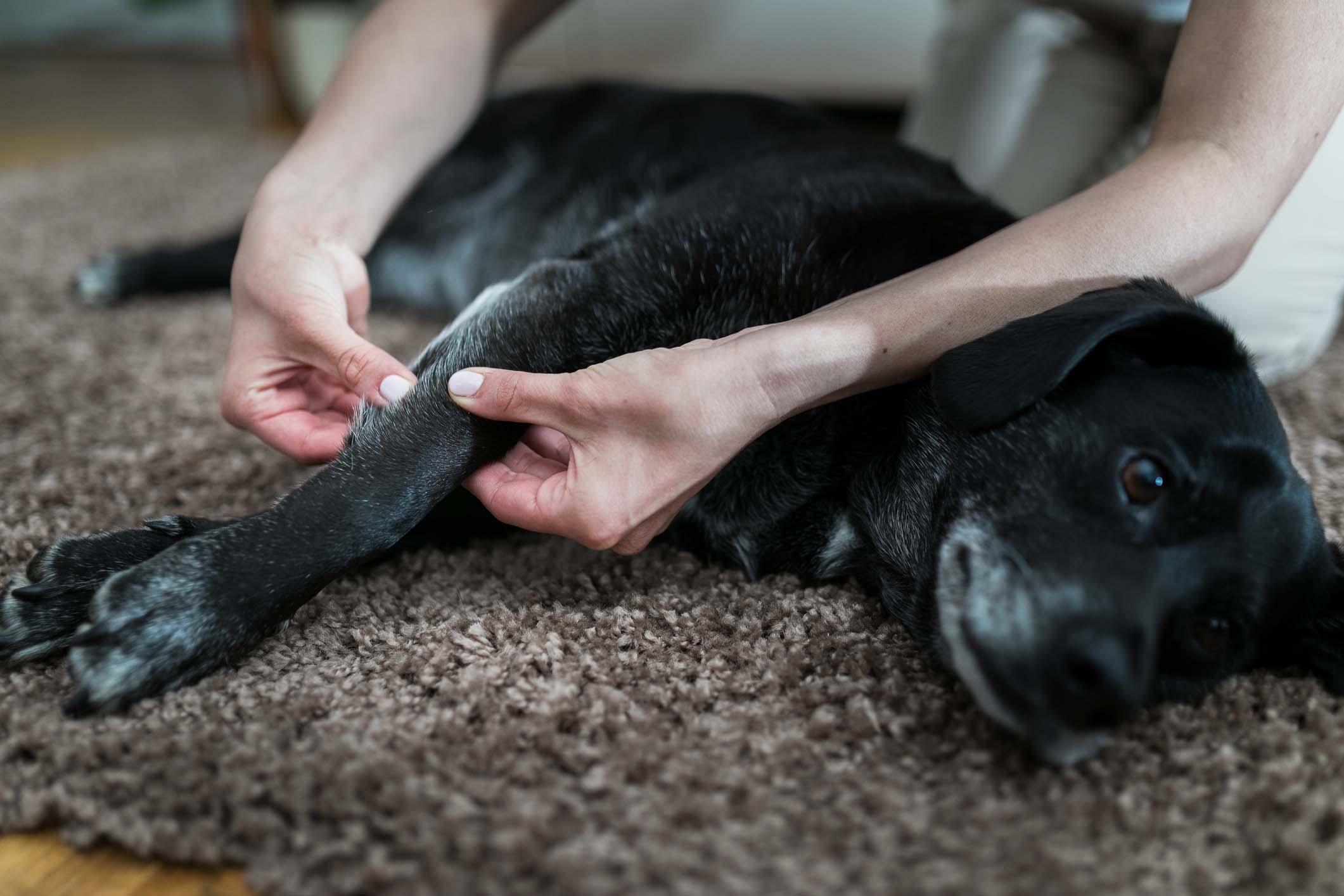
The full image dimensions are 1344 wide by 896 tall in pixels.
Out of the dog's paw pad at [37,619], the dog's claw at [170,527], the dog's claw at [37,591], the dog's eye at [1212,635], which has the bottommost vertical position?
the dog's paw pad at [37,619]

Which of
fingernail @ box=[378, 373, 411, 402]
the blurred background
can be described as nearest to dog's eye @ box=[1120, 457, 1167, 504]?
fingernail @ box=[378, 373, 411, 402]

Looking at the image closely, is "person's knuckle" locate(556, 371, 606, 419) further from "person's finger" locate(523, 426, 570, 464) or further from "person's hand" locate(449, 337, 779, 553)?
"person's finger" locate(523, 426, 570, 464)

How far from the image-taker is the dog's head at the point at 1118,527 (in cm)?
104

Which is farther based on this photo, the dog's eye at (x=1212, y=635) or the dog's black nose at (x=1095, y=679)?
the dog's eye at (x=1212, y=635)

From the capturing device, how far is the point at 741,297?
1.41 meters

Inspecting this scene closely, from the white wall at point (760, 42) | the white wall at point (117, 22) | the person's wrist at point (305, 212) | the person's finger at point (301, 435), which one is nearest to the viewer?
the person's finger at point (301, 435)

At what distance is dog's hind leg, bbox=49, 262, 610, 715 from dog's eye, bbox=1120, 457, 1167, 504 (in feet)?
2.23

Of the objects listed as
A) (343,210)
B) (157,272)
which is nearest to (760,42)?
(157,272)

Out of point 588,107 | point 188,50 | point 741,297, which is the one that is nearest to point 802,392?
point 741,297

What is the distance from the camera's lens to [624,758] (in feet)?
3.39

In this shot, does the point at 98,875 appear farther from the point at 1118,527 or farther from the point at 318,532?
the point at 1118,527

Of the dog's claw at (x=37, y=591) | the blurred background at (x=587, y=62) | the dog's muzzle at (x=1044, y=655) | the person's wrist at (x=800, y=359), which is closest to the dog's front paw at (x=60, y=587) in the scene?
the dog's claw at (x=37, y=591)

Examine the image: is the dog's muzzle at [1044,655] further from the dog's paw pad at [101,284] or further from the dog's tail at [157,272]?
the dog's paw pad at [101,284]

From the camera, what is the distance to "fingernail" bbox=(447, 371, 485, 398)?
48.1 inches
